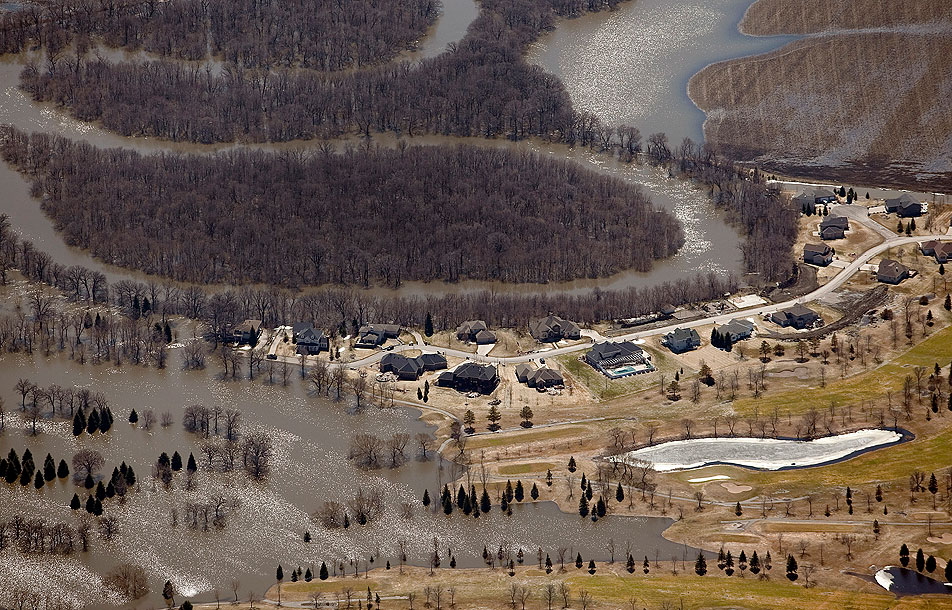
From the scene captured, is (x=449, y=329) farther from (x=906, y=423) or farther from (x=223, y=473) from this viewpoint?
(x=906, y=423)

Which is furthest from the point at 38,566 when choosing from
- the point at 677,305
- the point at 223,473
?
the point at 677,305

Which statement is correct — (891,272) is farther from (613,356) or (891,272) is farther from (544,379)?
(544,379)

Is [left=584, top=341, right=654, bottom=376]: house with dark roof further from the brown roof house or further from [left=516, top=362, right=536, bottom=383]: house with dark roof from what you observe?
the brown roof house

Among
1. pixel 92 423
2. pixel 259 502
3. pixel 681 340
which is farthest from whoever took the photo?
pixel 681 340

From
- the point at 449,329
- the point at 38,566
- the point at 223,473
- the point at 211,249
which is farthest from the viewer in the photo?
the point at 211,249

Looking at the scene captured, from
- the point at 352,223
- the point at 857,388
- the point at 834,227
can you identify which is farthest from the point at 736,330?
the point at 352,223

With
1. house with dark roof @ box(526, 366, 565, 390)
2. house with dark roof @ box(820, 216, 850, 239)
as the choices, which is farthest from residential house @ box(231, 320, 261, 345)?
house with dark roof @ box(820, 216, 850, 239)
